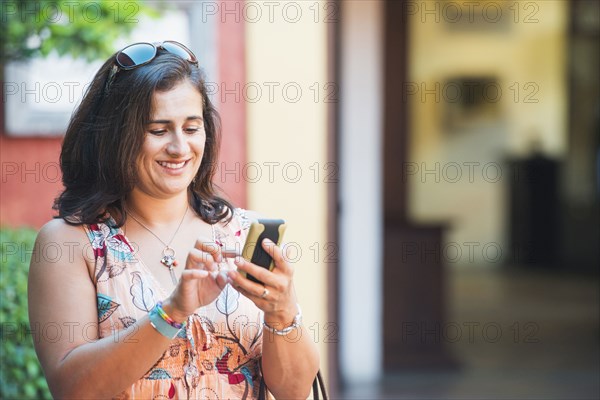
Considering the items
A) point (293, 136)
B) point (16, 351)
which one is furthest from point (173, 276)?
point (293, 136)

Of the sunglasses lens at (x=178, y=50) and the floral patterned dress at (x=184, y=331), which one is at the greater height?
the sunglasses lens at (x=178, y=50)

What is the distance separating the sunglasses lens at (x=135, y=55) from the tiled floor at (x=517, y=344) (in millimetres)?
3989

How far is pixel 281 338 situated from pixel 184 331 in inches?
8.7

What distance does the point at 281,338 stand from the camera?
2.12 m

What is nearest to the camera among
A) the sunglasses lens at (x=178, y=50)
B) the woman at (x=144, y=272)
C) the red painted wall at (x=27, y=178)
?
the woman at (x=144, y=272)

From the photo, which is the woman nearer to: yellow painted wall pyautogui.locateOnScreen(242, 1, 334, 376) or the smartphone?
the smartphone

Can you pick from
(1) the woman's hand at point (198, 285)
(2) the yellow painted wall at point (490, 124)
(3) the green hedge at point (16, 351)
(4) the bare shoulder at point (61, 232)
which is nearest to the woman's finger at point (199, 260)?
(1) the woman's hand at point (198, 285)

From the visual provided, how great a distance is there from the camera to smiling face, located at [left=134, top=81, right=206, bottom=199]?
2.20 metres

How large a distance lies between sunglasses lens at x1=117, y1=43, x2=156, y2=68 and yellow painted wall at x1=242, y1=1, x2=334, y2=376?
293cm

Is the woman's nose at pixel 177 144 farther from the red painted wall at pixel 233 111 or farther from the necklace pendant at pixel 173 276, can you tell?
the red painted wall at pixel 233 111

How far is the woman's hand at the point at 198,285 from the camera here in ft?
6.33

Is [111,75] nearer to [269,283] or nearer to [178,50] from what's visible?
[178,50]

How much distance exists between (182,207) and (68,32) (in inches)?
76.5

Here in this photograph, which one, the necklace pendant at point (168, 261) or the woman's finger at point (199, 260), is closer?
the woman's finger at point (199, 260)
